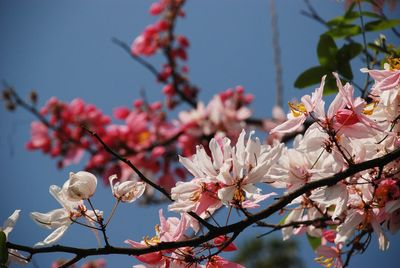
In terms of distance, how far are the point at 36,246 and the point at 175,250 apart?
0.22m

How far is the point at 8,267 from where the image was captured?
71 centimetres

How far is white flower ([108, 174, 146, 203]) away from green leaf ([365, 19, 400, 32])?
802 millimetres

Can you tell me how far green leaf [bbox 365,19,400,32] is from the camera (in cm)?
121

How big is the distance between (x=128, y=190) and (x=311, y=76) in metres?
0.61

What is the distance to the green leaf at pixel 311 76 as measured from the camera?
116cm

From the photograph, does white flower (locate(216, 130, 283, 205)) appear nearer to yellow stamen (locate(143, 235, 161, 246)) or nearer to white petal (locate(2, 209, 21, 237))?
yellow stamen (locate(143, 235, 161, 246))

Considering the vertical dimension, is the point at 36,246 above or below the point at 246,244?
below

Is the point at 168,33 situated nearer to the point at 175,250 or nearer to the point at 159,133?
the point at 159,133

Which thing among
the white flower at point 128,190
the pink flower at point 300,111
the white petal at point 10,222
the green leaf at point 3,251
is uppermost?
the pink flower at point 300,111

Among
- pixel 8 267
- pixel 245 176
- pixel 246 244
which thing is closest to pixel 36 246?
pixel 8 267

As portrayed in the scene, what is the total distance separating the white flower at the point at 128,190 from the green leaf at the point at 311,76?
22.6 inches

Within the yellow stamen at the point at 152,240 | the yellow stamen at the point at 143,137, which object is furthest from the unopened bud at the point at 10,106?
the yellow stamen at the point at 152,240

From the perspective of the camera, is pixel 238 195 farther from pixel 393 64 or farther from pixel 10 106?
pixel 10 106

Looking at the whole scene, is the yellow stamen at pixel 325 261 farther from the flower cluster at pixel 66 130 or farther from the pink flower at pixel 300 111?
the flower cluster at pixel 66 130
